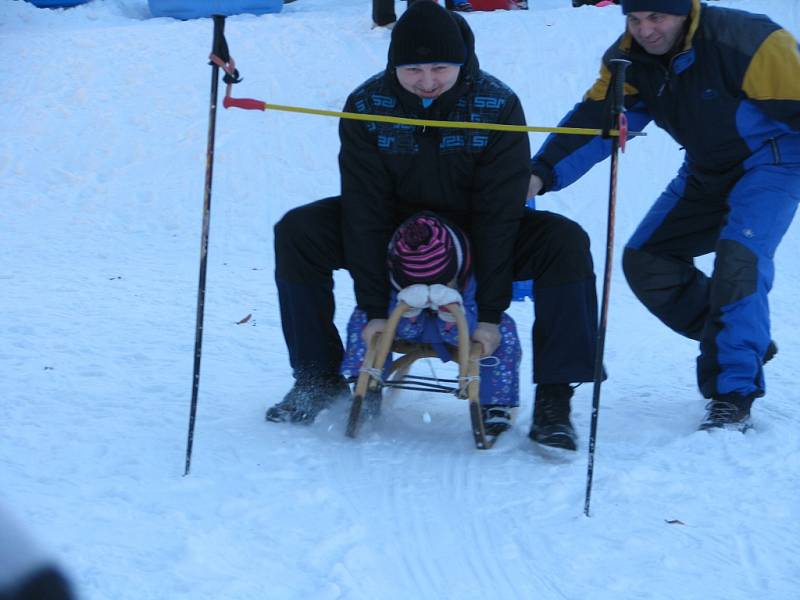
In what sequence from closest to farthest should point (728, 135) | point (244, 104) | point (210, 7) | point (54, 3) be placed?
point (244, 104) < point (728, 135) < point (210, 7) < point (54, 3)

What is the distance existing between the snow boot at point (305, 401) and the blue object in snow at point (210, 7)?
33.9 feet

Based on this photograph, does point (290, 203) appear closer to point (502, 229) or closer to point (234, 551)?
point (502, 229)

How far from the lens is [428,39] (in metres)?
3.20

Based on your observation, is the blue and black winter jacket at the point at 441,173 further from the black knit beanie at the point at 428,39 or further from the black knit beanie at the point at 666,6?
the black knit beanie at the point at 666,6

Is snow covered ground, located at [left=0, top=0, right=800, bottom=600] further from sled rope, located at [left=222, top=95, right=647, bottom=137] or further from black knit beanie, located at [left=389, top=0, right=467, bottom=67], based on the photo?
black knit beanie, located at [left=389, top=0, right=467, bottom=67]

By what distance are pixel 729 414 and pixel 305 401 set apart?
1.46 m

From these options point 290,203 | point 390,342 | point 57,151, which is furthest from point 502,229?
point 57,151

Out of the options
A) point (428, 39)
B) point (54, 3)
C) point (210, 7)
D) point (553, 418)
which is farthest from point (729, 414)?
→ point (54, 3)

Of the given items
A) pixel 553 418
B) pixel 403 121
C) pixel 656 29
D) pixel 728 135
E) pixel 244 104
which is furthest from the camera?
pixel 728 135

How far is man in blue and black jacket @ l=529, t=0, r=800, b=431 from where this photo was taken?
3383mm

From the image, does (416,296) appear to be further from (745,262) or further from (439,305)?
(745,262)

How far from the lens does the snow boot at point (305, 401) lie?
3531mm

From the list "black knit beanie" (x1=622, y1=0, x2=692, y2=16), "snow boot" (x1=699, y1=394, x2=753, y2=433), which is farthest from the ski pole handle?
"snow boot" (x1=699, y1=394, x2=753, y2=433)

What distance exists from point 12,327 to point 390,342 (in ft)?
7.48
